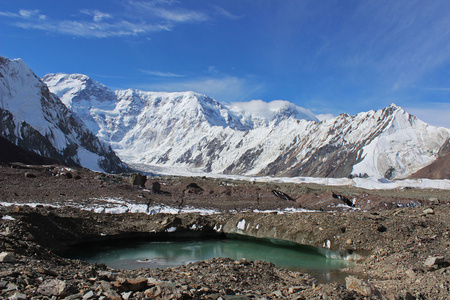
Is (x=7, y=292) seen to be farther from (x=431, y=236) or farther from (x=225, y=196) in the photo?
(x=225, y=196)

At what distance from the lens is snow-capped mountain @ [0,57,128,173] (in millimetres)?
96806

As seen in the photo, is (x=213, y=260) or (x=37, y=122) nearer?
(x=213, y=260)

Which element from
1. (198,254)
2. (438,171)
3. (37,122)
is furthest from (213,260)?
(37,122)

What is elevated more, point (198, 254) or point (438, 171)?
point (438, 171)

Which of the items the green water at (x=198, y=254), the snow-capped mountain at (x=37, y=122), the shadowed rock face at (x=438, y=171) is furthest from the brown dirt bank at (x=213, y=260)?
the shadowed rock face at (x=438, y=171)

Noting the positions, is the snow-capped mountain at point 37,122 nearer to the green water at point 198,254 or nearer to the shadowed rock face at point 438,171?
the green water at point 198,254

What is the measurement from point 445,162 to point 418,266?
103 meters

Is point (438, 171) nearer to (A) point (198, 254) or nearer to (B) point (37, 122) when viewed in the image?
(A) point (198, 254)

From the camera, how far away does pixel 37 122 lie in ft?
352

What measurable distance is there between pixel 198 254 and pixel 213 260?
181 inches

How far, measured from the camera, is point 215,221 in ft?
87.2

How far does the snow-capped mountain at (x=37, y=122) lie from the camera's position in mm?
96806

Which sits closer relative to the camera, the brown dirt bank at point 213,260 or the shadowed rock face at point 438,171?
the brown dirt bank at point 213,260

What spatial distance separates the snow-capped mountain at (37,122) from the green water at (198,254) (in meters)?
85.8
